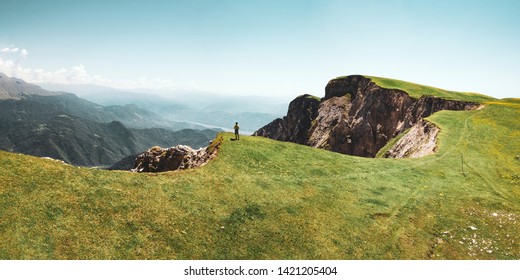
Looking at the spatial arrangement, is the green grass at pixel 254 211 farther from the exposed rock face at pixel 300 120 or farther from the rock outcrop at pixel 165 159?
the exposed rock face at pixel 300 120

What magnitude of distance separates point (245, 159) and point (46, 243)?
17440mm

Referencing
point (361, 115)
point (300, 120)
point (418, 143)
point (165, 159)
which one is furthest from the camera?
point (300, 120)

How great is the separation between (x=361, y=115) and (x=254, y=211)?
3817 inches

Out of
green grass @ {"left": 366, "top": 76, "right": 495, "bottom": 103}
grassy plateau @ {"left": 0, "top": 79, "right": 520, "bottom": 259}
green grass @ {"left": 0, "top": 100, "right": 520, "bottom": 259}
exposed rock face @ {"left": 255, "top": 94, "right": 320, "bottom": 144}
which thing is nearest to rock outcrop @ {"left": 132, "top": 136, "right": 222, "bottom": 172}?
grassy plateau @ {"left": 0, "top": 79, "right": 520, "bottom": 259}

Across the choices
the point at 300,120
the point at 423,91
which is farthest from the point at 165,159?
the point at 300,120

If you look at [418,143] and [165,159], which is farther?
[165,159]

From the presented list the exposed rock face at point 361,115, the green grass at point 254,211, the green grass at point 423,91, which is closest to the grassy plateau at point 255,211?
the green grass at point 254,211

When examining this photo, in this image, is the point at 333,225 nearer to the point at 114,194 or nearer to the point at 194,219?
the point at 194,219

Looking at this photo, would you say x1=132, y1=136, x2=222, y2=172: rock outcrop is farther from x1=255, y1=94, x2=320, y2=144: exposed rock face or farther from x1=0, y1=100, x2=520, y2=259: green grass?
x1=255, y1=94, x2=320, y2=144: exposed rock face

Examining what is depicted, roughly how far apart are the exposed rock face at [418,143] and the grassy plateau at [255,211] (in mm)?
12823

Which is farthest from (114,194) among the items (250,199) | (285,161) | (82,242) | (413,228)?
(413,228)

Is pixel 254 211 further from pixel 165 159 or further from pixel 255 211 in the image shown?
pixel 165 159

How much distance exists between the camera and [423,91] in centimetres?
8888

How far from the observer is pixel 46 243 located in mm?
14688
